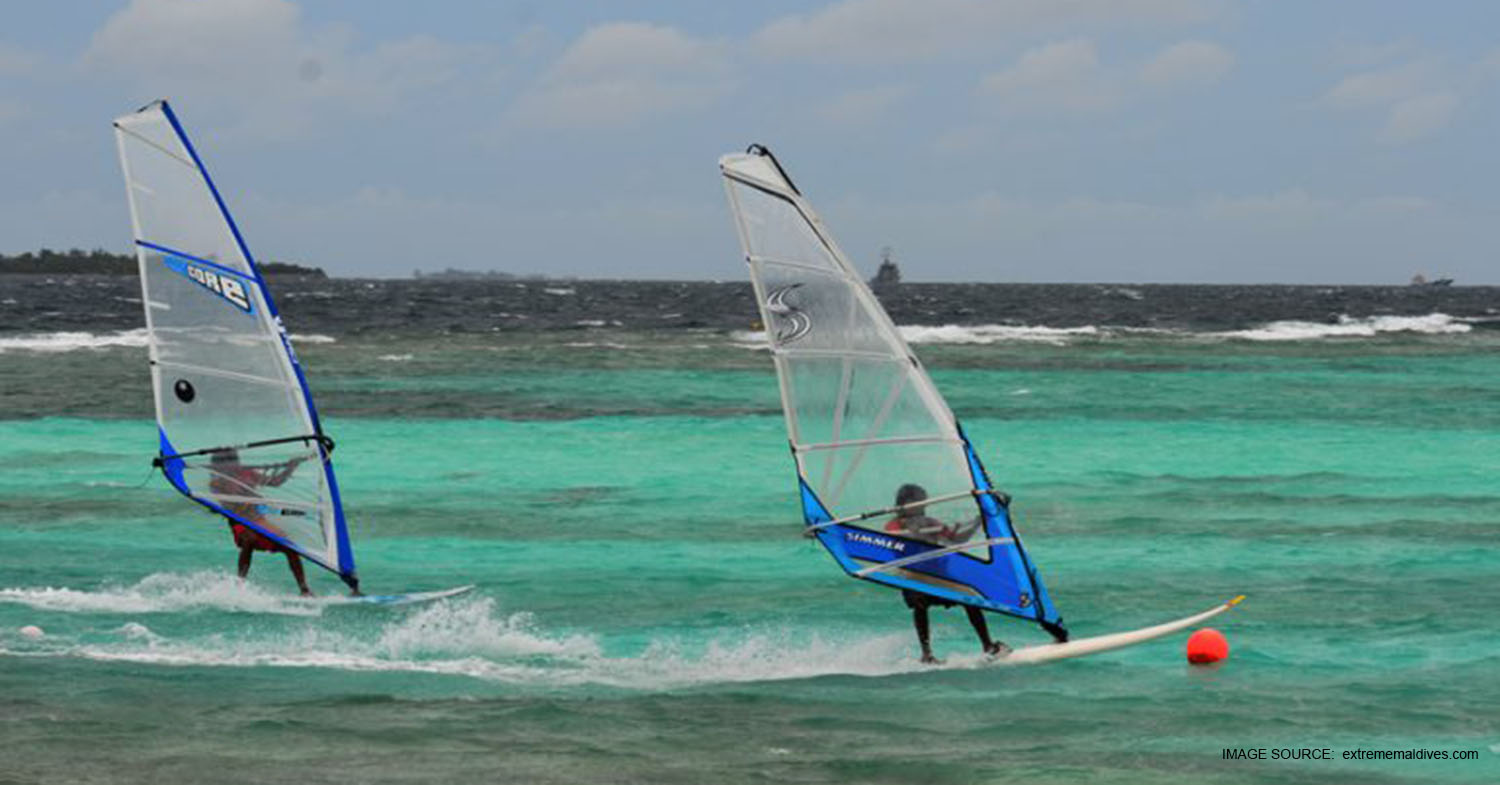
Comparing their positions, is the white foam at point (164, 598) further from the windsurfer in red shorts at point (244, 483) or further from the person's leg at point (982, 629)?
the person's leg at point (982, 629)

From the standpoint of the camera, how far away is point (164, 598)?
16.4 metres

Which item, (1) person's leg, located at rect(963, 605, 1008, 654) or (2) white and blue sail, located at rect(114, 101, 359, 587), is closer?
(1) person's leg, located at rect(963, 605, 1008, 654)

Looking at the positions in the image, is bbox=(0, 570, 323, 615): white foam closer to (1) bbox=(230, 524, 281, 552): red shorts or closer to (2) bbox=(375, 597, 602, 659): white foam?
(1) bbox=(230, 524, 281, 552): red shorts

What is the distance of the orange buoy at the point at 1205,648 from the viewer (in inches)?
539

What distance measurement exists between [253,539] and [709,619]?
4023 millimetres

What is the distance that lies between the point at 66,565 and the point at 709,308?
76856 millimetres

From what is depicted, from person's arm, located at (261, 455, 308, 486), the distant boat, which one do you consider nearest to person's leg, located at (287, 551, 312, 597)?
person's arm, located at (261, 455, 308, 486)

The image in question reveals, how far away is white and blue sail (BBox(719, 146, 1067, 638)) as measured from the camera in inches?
495

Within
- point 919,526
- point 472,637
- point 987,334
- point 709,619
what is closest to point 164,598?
point 472,637

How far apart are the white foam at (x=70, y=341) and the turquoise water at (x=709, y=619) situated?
782 inches

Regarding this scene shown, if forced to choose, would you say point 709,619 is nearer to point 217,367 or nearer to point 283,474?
point 283,474

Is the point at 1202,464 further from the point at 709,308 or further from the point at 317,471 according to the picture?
the point at 709,308

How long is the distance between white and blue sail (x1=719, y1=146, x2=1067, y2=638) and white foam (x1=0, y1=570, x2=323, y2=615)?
5225mm

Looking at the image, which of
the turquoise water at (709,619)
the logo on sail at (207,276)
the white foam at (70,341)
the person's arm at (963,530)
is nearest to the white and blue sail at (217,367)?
the logo on sail at (207,276)
